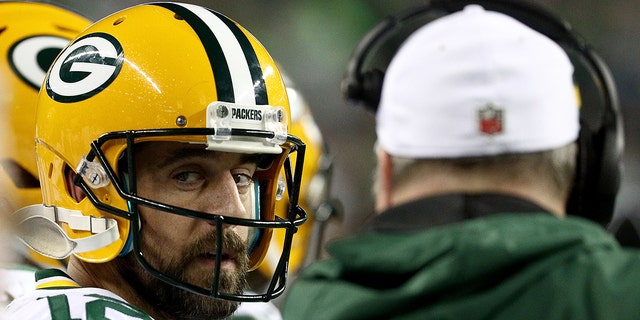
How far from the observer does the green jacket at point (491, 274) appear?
918 millimetres

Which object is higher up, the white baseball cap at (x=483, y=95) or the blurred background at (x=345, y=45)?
the white baseball cap at (x=483, y=95)

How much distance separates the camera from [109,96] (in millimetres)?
1737

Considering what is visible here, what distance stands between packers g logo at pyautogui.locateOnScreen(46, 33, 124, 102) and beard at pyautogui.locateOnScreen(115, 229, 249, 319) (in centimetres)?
30

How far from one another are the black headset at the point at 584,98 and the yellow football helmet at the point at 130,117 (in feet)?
0.90

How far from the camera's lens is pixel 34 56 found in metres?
2.34

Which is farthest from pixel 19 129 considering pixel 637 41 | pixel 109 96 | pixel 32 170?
pixel 637 41

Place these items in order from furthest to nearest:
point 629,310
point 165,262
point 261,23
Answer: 1. point 261,23
2. point 165,262
3. point 629,310

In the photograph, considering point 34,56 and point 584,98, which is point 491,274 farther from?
point 34,56

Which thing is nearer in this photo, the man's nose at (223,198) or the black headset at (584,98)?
the black headset at (584,98)

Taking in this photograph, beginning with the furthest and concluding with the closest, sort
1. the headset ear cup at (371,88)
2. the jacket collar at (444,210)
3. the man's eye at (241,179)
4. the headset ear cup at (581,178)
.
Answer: the man's eye at (241,179) < the headset ear cup at (371,88) < the headset ear cup at (581,178) < the jacket collar at (444,210)

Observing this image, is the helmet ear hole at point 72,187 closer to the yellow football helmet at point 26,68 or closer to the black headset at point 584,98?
the yellow football helmet at point 26,68

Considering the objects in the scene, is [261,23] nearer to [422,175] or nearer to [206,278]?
[206,278]

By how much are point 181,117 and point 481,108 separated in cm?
78

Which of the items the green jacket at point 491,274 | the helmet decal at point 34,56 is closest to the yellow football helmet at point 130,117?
the helmet decal at point 34,56
